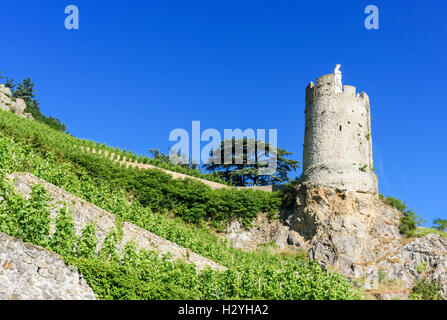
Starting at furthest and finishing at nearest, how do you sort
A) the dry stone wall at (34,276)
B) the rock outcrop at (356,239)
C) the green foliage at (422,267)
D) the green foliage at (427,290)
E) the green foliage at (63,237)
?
the green foliage at (422,267)
the rock outcrop at (356,239)
the green foliage at (427,290)
the green foliage at (63,237)
the dry stone wall at (34,276)

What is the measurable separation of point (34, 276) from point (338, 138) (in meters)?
20.6

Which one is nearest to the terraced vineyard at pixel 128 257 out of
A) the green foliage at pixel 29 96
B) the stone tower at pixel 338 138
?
the stone tower at pixel 338 138

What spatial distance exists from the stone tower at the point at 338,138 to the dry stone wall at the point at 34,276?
61.6 ft

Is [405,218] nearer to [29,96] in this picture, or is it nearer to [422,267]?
[422,267]

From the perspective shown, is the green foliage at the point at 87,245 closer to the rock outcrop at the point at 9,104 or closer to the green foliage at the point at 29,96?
the rock outcrop at the point at 9,104

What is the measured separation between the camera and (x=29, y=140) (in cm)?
2161

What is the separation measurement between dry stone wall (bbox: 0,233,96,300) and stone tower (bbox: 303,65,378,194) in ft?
61.6

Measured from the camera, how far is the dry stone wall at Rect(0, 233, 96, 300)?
7449 millimetres

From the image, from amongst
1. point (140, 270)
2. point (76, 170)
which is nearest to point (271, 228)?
point (76, 170)

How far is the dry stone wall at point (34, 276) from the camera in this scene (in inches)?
293

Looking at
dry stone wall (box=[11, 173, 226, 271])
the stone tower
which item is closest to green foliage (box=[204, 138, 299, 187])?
the stone tower
